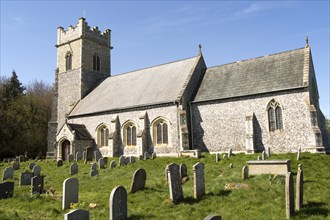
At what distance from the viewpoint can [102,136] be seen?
27328 millimetres

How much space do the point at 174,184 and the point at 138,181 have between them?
6.17 feet

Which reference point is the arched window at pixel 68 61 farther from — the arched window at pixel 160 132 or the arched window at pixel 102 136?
the arched window at pixel 160 132

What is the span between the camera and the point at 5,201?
9539mm

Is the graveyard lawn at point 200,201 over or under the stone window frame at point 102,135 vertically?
under

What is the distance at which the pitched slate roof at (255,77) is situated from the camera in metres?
20.8

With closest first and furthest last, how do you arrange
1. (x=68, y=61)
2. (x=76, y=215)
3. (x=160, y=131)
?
(x=76, y=215) → (x=160, y=131) → (x=68, y=61)

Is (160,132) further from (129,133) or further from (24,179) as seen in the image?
(24,179)

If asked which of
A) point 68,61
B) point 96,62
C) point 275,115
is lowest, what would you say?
point 275,115

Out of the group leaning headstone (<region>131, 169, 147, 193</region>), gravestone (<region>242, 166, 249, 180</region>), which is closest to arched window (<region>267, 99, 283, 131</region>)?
gravestone (<region>242, 166, 249, 180</region>)

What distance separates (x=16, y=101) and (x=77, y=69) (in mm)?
12628

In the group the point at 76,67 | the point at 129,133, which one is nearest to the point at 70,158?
the point at 129,133

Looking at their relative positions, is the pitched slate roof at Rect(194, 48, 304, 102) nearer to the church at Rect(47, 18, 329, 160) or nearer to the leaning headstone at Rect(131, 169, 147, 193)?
the church at Rect(47, 18, 329, 160)

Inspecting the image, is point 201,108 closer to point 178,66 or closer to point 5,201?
point 178,66

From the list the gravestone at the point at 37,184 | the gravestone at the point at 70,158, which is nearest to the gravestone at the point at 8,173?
the gravestone at the point at 37,184
